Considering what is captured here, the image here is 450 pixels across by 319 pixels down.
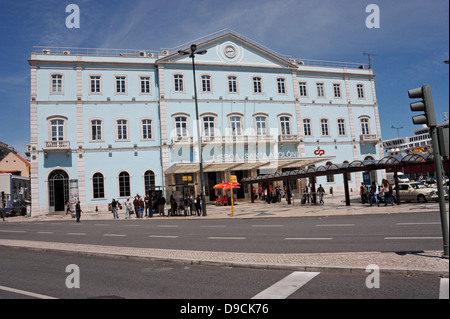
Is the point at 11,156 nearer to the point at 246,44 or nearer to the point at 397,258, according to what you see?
the point at 246,44

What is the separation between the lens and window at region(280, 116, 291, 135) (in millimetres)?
43719

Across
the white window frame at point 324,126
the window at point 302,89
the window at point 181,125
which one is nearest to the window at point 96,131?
the window at point 181,125

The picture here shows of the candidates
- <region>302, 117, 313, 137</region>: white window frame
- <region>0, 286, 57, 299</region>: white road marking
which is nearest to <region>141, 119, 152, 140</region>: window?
<region>302, 117, 313, 137</region>: white window frame

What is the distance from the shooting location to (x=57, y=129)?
119 ft

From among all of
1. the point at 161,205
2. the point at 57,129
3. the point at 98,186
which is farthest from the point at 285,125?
the point at 57,129

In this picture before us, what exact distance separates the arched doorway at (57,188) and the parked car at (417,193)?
102 feet

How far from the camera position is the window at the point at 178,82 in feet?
132

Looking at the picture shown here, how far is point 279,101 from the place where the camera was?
44.1 m

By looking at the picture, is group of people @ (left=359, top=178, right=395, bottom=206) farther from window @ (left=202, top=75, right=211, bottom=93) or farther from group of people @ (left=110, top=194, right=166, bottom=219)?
window @ (left=202, top=75, right=211, bottom=93)

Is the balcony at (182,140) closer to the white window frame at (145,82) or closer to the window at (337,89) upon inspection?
the white window frame at (145,82)

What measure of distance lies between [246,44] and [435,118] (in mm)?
38680

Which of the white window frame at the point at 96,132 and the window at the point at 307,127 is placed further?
the window at the point at 307,127

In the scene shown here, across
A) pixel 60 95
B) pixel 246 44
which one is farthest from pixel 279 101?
pixel 60 95

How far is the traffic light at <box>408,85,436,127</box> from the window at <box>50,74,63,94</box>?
121ft
